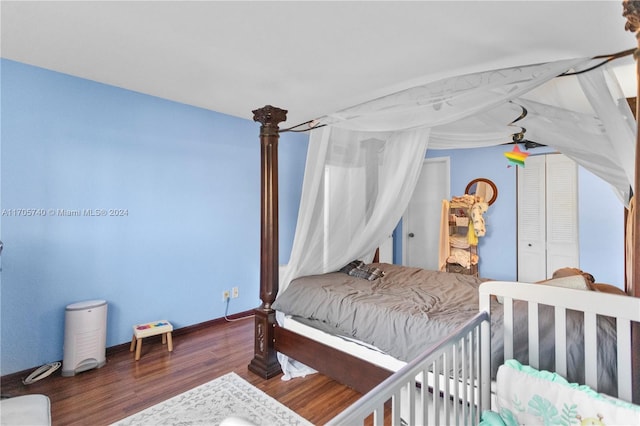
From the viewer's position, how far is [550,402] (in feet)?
4.21

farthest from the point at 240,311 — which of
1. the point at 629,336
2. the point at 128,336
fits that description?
the point at 629,336

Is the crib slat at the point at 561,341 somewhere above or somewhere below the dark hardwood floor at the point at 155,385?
above

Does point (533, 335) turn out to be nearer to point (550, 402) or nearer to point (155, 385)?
point (550, 402)

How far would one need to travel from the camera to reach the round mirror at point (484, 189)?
14.2 ft

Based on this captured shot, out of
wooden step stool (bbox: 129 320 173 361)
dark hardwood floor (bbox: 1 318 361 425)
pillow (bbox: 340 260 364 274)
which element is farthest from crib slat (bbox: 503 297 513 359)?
wooden step stool (bbox: 129 320 173 361)

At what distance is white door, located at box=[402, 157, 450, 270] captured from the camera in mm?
4781

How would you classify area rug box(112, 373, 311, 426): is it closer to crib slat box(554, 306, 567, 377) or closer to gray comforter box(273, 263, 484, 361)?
gray comforter box(273, 263, 484, 361)

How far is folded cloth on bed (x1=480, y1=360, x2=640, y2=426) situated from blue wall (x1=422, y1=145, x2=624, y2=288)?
3074mm

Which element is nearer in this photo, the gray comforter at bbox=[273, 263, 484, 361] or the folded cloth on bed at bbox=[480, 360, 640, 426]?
the folded cloth on bed at bbox=[480, 360, 640, 426]

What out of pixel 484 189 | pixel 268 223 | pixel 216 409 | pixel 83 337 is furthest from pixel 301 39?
pixel 484 189

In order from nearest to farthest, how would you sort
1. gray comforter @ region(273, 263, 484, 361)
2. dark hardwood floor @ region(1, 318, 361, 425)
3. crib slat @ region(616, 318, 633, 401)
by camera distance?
1. crib slat @ region(616, 318, 633, 401)
2. gray comforter @ region(273, 263, 484, 361)
3. dark hardwood floor @ region(1, 318, 361, 425)

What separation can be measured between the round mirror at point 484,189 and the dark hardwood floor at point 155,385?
10.9 feet

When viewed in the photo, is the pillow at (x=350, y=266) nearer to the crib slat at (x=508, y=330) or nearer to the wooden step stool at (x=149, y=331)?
the crib slat at (x=508, y=330)

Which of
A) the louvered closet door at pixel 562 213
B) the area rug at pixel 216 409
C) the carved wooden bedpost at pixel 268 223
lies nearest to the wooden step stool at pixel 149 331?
the area rug at pixel 216 409
